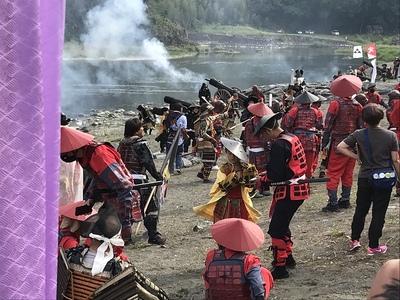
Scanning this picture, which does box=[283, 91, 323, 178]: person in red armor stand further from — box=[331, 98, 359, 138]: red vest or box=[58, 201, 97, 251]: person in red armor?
box=[58, 201, 97, 251]: person in red armor

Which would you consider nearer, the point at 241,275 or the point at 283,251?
the point at 241,275

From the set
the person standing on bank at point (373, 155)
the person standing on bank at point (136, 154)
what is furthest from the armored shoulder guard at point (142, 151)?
the person standing on bank at point (373, 155)

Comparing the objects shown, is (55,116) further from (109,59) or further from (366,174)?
(109,59)

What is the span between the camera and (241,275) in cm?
393

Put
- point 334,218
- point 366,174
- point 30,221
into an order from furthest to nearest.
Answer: point 334,218 → point 366,174 → point 30,221

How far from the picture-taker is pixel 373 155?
222 inches

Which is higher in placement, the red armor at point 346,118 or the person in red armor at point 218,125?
the red armor at point 346,118

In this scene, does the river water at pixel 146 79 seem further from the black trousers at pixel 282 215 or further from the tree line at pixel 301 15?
the black trousers at pixel 282 215

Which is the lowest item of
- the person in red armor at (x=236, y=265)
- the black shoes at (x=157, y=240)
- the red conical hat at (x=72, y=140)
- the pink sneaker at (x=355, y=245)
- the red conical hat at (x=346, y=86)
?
the black shoes at (x=157, y=240)

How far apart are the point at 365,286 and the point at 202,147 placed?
570 cm

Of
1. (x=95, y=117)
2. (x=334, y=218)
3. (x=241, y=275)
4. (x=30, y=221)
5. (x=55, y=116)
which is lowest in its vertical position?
(x=95, y=117)

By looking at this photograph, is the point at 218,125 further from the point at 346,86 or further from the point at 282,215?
the point at 282,215

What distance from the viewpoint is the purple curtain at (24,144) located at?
6.57 ft

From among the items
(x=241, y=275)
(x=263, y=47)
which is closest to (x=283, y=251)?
(x=241, y=275)
